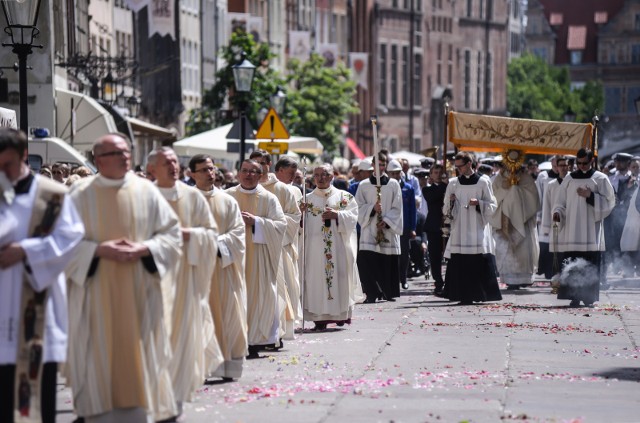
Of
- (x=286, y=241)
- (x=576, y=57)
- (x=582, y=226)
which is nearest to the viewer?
(x=286, y=241)

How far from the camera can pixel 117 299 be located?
10.3 meters

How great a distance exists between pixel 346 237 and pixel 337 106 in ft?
148

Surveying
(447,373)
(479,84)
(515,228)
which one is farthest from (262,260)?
(479,84)

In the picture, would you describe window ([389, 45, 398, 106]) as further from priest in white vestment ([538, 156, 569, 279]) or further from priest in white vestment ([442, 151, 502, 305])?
priest in white vestment ([442, 151, 502, 305])

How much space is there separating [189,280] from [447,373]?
3.04m

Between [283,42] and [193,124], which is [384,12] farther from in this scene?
[193,124]

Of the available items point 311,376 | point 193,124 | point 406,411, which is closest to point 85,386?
point 406,411

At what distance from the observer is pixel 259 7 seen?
3095 inches

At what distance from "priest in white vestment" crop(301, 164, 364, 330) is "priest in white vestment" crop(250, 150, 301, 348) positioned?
1301 mm

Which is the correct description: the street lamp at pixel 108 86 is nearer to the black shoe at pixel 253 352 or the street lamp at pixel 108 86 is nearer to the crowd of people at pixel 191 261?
the crowd of people at pixel 191 261

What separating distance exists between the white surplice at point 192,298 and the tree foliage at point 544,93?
118 metres

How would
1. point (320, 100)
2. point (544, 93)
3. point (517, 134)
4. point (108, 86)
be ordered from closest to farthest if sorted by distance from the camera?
point (517, 134), point (108, 86), point (320, 100), point (544, 93)

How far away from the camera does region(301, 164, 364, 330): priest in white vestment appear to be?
18266mm

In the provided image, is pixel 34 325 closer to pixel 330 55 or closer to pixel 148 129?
pixel 148 129
